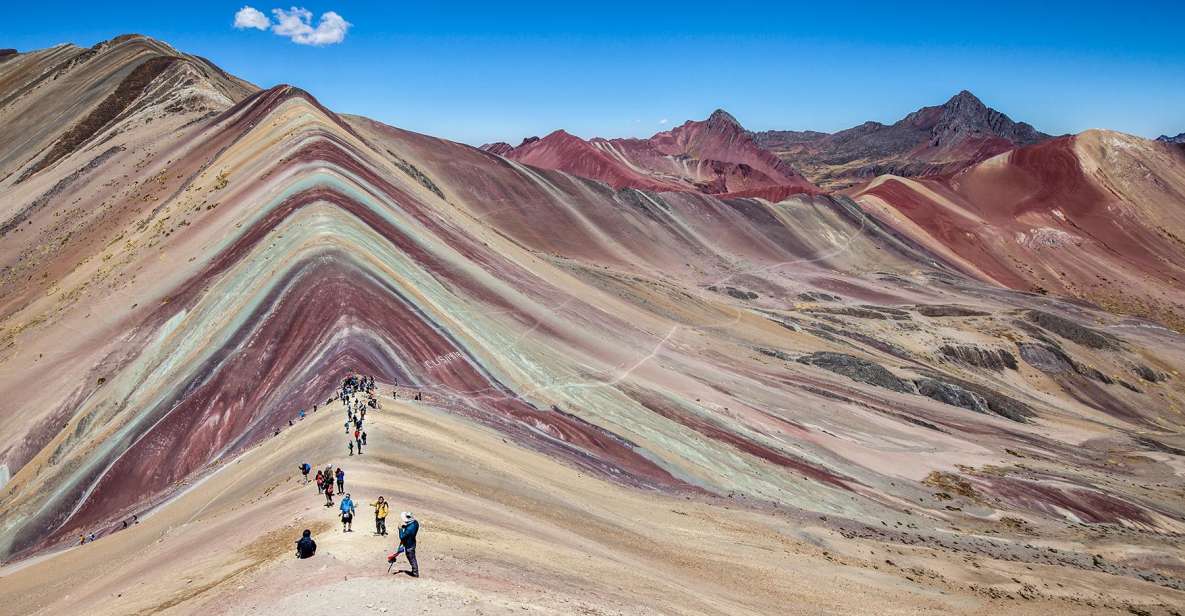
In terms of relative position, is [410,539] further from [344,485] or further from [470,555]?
[344,485]

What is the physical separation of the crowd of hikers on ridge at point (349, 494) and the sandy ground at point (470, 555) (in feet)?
0.79

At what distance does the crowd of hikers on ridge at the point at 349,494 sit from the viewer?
12070 millimetres

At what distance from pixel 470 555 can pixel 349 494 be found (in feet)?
12.4

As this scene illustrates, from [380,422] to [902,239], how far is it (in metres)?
108

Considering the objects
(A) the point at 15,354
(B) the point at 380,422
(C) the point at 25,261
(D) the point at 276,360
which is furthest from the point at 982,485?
(C) the point at 25,261

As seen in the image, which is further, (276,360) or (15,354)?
(15,354)

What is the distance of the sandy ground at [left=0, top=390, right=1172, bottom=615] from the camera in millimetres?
12461

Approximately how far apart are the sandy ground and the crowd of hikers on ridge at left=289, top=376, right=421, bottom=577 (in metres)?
0.24

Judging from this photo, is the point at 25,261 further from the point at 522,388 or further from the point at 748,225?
the point at 748,225

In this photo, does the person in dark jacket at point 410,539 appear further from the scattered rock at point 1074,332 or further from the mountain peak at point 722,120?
the mountain peak at point 722,120

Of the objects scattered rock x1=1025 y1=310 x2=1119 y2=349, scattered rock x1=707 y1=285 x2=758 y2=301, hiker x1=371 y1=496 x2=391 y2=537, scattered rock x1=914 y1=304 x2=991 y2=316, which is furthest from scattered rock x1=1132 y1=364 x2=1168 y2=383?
hiker x1=371 y1=496 x2=391 y2=537

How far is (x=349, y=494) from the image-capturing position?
16094 millimetres

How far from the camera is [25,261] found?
5938 cm

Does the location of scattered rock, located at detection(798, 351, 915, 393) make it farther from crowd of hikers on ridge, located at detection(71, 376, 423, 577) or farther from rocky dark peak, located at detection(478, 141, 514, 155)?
rocky dark peak, located at detection(478, 141, 514, 155)
